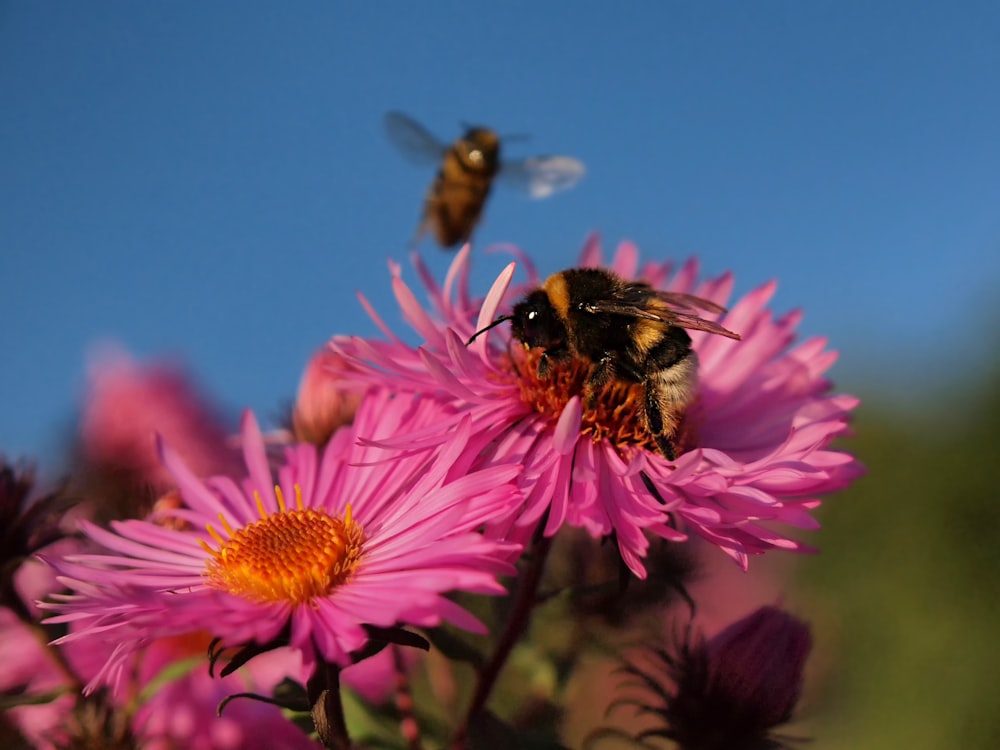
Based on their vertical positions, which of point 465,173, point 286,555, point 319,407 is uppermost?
point 465,173

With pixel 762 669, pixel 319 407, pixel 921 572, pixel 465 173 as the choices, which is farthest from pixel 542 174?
pixel 921 572

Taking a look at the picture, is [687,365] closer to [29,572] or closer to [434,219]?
[434,219]

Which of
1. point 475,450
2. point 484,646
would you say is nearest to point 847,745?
point 484,646

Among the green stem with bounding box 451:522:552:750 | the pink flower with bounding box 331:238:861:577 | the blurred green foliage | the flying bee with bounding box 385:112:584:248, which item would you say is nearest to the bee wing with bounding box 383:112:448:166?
the flying bee with bounding box 385:112:584:248

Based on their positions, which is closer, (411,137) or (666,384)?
(666,384)

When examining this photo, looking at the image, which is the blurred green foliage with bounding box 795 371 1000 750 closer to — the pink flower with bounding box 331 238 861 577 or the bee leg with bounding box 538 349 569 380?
the pink flower with bounding box 331 238 861 577

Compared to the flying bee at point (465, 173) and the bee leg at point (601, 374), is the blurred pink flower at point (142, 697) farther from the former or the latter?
the flying bee at point (465, 173)

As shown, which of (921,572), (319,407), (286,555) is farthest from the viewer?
→ (921,572)

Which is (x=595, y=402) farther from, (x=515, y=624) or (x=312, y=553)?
(x=312, y=553)
